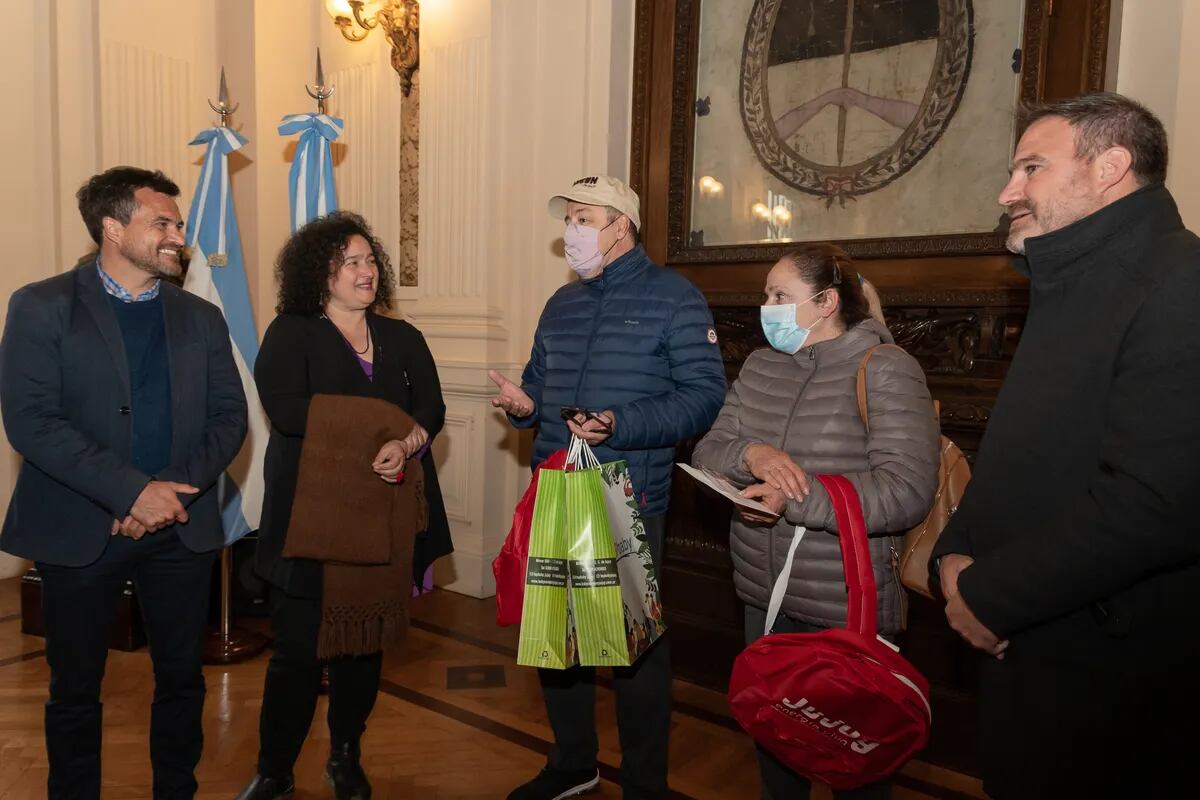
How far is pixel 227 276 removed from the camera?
12.6 ft

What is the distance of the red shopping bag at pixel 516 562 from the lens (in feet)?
6.63

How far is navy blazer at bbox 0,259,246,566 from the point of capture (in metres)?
1.99

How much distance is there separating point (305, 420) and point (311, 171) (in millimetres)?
2121

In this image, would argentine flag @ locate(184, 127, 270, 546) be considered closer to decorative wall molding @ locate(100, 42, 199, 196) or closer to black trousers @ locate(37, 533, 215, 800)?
black trousers @ locate(37, 533, 215, 800)

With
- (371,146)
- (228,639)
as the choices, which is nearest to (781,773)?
(228,639)

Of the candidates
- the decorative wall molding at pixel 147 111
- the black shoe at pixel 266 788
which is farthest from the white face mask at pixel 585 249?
the decorative wall molding at pixel 147 111

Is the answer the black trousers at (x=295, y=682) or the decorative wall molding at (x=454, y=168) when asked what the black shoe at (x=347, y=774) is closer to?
the black trousers at (x=295, y=682)

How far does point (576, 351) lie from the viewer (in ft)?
7.91

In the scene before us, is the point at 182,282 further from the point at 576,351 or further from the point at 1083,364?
the point at 1083,364

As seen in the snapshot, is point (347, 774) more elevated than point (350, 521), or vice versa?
point (350, 521)

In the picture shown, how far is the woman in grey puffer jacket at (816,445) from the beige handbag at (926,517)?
0.02 meters

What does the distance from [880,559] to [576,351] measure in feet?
3.34

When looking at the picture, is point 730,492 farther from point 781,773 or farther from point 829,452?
point 781,773

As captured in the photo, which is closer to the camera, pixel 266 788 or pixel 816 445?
pixel 816 445
